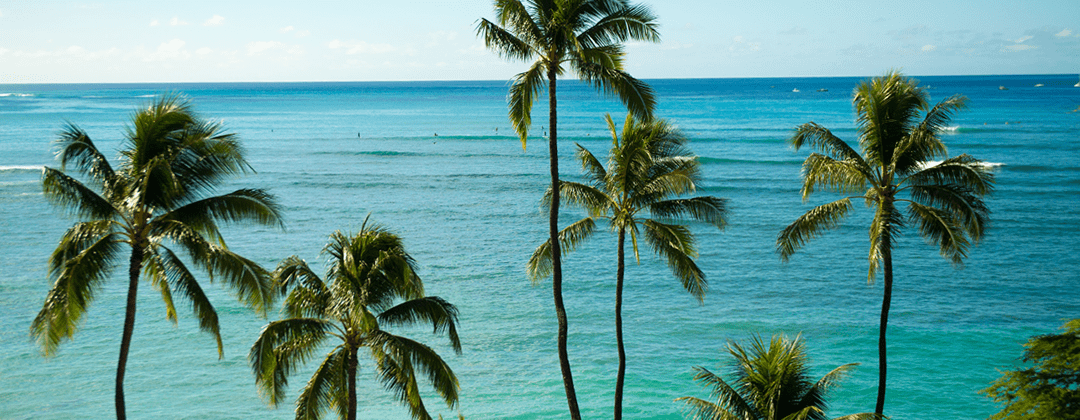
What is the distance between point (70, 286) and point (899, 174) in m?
16.6

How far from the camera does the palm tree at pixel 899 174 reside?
16.2 metres

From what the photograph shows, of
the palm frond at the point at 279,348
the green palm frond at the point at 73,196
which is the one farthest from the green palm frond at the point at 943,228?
the green palm frond at the point at 73,196

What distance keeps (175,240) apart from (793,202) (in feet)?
147

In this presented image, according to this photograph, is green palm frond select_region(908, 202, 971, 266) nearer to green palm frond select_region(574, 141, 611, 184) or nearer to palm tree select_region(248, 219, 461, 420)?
green palm frond select_region(574, 141, 611, 184)

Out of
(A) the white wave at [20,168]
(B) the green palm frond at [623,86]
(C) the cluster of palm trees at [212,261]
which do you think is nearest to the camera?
(C) the cluster of palm trees at [212,261]

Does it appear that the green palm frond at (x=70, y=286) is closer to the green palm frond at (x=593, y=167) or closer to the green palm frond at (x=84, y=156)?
the green palm frond at (x=84, y=156)

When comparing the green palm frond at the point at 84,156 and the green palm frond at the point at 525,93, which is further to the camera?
the green palm frond at the point at 525,93

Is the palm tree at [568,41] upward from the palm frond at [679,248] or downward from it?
upward

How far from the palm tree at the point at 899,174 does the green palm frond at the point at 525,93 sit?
20.3 feet

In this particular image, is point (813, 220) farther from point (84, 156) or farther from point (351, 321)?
point (84, 156)

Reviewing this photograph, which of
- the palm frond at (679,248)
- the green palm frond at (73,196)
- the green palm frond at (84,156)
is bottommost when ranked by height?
the palm frond at (679,248)

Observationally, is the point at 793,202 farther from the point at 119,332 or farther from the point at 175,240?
the point at 175,240

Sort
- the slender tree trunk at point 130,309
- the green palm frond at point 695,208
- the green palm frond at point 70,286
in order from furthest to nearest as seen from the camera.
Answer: the green palm frond at point 695,208 < the slender tree trunk at point 130,309 < the green palm frond at point 70,286

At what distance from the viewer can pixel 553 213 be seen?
1709 centimetres
